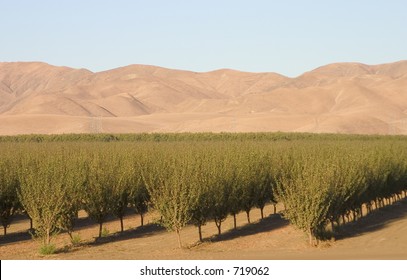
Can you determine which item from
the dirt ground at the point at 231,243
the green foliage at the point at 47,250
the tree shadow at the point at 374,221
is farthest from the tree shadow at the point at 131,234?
the tree shadow at the point at 374,221

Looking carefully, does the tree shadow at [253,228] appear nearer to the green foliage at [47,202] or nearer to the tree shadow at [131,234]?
the tree shadow at [131,234]

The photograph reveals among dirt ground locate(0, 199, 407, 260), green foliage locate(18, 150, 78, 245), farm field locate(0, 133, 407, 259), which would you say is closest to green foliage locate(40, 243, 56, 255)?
farm field locate(0, 133, 407, 259)

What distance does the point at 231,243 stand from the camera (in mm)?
23922

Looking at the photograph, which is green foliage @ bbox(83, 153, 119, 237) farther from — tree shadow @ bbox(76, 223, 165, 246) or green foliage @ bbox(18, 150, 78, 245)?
green foliage @ bbox(18, 150, 78, 245)

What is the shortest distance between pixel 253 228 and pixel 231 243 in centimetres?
393

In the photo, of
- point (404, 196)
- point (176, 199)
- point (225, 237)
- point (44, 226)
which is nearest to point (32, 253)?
point (44, 226)

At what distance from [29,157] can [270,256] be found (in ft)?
54.9

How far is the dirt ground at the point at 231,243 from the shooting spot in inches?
811

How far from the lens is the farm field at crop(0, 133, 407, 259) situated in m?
22.1

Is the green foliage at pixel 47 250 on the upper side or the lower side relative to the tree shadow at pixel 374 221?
upper

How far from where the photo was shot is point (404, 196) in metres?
42.1

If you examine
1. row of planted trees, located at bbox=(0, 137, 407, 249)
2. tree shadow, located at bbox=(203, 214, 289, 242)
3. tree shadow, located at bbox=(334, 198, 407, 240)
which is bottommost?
tree shadow, located at bbox=(334, 198, 407, 240)

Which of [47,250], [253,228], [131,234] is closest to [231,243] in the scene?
[253,228]

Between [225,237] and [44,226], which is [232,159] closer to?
[225,237]
